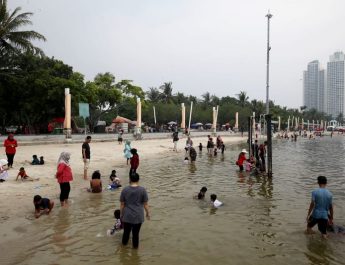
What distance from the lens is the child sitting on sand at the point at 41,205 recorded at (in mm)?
9695

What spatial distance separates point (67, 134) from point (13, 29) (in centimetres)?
992

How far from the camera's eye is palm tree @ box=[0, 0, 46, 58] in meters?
30.8

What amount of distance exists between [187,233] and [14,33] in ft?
93.7

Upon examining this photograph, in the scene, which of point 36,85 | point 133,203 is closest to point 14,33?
point 36,85

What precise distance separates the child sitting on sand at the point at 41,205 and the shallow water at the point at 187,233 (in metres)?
0.23

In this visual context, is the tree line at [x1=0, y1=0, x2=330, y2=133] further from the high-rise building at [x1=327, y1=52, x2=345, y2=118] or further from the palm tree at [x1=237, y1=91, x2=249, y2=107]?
the high-rise building at [x1=327, y1=52, x2=345, y2=118]

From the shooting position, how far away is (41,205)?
9.83 metres

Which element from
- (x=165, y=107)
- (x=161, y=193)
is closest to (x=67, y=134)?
(x=161, y=193)

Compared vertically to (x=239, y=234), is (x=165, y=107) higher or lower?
higher

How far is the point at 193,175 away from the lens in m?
18.0

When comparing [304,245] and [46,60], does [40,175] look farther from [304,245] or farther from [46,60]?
[46,60]

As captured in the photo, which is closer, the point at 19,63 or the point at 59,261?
the point at 59,261

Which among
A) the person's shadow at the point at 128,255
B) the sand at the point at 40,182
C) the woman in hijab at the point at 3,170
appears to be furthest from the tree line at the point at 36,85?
the person's shadow at the point at 128,255

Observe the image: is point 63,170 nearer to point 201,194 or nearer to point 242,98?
point 201,194
